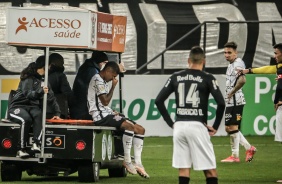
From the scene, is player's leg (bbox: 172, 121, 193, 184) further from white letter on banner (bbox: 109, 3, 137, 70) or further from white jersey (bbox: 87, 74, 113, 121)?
white letter on banner (bbox: 109, 3, 137, 70)

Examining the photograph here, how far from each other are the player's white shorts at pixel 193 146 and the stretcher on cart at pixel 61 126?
10.8 ft

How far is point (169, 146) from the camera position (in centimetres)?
2384

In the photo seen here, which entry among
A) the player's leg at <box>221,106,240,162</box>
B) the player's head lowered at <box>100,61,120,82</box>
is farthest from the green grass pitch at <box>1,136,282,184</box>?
the player's head lowered at <box>100,61,120,82</box>

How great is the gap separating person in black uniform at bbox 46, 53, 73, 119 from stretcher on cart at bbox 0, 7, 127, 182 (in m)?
0.47

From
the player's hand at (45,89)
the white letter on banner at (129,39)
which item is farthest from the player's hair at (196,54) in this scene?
the white letter on banner at (129,39)

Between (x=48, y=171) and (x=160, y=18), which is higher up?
(x=160, y=18)

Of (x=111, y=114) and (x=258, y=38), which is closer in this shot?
(x=111, y=114)

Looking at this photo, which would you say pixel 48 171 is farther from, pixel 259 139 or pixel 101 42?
pixel 259 139

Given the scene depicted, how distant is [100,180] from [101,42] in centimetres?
203

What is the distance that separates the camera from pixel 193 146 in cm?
Result: 1256

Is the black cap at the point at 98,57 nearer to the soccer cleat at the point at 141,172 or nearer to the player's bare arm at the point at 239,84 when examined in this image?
the soccer cleat at the point at 141,172

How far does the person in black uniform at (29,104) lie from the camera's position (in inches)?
616

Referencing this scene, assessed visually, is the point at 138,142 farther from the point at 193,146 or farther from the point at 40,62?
the point at 193,146

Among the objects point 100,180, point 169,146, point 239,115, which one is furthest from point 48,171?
point 169,146
